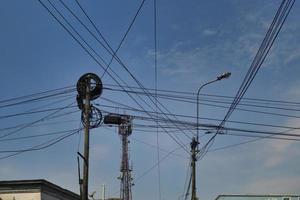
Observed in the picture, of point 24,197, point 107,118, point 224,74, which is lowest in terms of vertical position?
point 24,197

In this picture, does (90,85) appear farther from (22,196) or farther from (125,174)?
(125,174)

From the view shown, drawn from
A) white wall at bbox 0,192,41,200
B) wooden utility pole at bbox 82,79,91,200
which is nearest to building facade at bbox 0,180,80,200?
white wall at bbox 0,192,41,200

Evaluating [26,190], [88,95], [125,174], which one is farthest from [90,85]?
[125,174]

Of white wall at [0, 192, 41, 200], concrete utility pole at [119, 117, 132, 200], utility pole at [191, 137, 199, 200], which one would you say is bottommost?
white wall at [0, 192, 41, 200]

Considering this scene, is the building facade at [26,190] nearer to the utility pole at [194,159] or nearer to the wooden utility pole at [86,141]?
the wooden utility pole at [86,141]

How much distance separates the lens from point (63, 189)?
114 ft

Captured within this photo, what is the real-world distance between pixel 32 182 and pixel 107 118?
6.76 metres

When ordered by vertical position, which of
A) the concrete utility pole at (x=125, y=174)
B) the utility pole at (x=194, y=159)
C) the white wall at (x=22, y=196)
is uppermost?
the concrete utility pole at (x=125, y=174)

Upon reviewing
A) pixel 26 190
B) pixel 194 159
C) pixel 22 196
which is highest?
pixel 194 159

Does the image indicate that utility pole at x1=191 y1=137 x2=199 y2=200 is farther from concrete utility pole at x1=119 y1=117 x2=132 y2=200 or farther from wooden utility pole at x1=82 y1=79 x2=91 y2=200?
concrete utility pole at x1=119 y1=117 x2=132 y2=200

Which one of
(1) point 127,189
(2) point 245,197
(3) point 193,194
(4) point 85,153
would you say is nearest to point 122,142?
(1) point 127,189

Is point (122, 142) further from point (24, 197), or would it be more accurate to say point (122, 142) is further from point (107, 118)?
point (107, 118)

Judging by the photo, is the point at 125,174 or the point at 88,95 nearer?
the point at 88,95

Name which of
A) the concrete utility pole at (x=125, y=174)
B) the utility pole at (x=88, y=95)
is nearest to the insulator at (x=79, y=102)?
the utility pole at (x=88, y=95)
